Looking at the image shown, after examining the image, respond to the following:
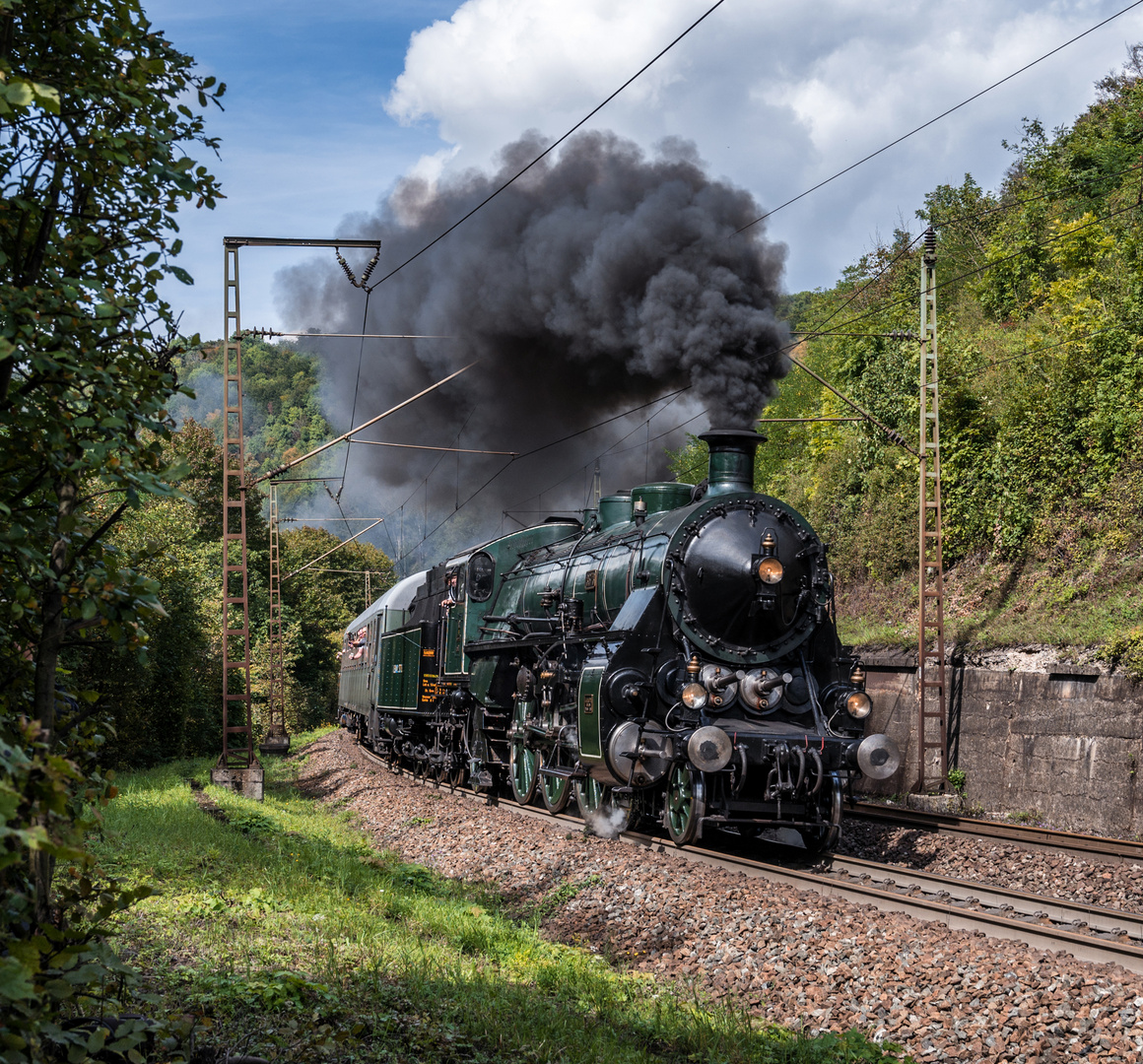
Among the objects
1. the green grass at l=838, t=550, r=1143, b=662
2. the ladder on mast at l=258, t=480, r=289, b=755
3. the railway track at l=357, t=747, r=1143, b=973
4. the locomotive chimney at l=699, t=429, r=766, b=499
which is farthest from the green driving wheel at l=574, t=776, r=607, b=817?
the ladder on mast at l=258, t=480, r=289, b=755

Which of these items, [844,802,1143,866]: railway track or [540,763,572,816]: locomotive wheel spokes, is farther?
[540,763,572,816]: locomotive wheel spokes

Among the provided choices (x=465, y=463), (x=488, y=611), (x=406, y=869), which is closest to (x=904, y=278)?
(x=465, y=463)

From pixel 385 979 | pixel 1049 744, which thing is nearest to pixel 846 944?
pixel 385 979

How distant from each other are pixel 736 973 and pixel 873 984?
0.94 m

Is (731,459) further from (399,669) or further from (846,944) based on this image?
(399,669)

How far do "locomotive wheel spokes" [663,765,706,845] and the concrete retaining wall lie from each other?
5983 millimetres

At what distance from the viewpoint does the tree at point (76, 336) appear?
309 centimetres

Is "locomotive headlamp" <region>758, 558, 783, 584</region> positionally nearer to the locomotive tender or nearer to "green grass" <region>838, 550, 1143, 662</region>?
the locomotive tender

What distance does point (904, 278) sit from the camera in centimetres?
4347

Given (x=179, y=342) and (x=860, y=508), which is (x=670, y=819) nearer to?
(x=179, y=342)

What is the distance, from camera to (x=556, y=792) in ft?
44.0

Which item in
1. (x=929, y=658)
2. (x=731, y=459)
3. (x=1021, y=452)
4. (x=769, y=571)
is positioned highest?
(x=1021, y=452)

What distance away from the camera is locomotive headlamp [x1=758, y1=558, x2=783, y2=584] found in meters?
10.9

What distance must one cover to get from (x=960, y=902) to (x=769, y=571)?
384 cm
